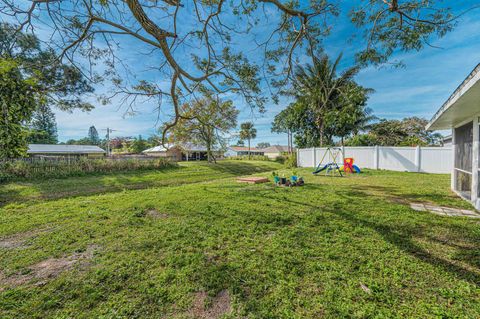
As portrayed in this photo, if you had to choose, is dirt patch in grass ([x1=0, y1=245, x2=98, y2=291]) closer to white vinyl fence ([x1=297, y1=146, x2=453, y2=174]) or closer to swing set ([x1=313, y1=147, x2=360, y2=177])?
swing set ([x1=313, y1=147, x2=360, y2=177])

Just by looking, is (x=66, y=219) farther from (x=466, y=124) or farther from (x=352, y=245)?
(x=466, y=124)

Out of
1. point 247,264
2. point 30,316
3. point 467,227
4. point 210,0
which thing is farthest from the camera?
point 210,0

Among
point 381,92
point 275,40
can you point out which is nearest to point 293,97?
point 275,40

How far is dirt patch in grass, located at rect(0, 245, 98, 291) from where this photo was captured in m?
2.07

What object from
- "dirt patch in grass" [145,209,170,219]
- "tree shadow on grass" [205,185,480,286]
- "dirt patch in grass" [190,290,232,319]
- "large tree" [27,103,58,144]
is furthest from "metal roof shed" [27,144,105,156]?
"tree shadow on grass" [205,185,480,286]

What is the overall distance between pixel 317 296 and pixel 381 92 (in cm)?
2018

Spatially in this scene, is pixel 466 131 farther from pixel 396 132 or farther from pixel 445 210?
pixel 396 132

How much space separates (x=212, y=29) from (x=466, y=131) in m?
7.58

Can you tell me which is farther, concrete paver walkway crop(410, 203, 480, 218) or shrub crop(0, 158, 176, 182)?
shrub crop(0, 158, 176, 182)

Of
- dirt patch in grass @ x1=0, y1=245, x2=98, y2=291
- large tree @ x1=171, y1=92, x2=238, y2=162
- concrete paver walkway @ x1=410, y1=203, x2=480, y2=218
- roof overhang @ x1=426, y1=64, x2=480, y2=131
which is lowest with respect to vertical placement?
dirt patch in grass @ x1=0, y1=245, x2=98, y2=291

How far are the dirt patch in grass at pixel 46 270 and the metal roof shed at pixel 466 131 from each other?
5903 millimetres

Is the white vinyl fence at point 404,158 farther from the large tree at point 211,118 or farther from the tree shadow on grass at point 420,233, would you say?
the large tree at point 211,118

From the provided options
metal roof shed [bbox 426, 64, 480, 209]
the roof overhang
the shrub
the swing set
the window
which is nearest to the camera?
the roof overhang

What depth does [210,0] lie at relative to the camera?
447cm
